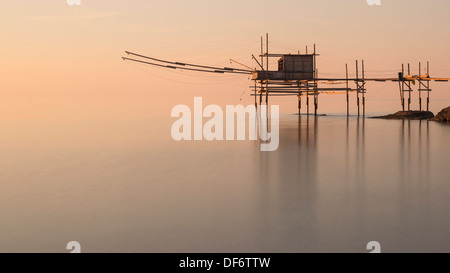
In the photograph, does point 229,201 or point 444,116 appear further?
point 444,116

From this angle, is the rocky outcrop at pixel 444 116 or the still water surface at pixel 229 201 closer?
the still water surface at pixel 229 201

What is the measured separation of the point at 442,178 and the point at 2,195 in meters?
12.6

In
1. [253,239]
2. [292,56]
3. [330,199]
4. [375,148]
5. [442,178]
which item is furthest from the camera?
[292,56]

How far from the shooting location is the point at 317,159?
17844 mm

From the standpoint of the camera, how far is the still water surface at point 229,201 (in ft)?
24.9

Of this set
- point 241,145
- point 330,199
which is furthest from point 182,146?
point 330,199

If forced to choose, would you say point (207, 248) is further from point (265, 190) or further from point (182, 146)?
point (182, 146)

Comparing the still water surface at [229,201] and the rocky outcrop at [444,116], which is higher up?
the rocky outcrop at [444,116]

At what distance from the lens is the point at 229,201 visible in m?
10.7

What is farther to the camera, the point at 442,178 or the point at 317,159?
the point at 317,159

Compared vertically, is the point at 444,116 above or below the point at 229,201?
above

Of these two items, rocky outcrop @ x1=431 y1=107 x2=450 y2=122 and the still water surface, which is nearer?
the still water surface

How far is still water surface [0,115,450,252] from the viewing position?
7.58 meters

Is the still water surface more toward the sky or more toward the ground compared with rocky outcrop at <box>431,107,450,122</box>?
more toward the ground
